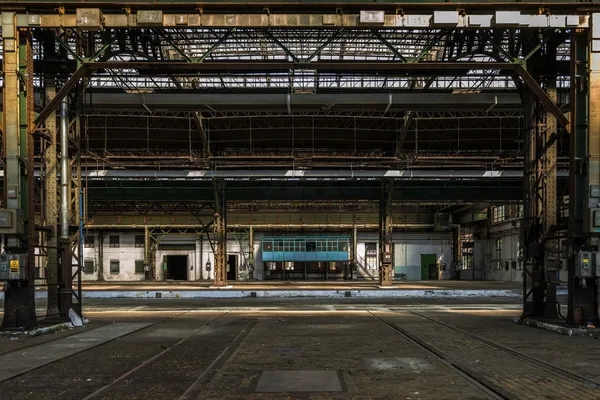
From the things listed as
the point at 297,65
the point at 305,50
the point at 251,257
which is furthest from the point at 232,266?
the point at 297,65

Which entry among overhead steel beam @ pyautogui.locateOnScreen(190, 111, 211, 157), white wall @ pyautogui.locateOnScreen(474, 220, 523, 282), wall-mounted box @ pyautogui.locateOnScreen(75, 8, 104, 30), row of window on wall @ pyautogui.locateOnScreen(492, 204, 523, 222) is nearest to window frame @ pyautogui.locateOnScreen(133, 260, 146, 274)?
overhead steel beam @ pyautogui.locateOnScreen(190, 111, 211, 157)

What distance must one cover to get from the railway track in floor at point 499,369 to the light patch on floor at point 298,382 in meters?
2.06

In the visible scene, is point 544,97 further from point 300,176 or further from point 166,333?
point 300,176

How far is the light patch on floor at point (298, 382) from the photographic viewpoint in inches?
306

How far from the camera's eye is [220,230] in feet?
109

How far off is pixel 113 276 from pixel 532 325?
40.9 metres

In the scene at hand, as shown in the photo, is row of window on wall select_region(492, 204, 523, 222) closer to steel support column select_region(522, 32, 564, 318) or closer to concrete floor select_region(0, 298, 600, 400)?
steel support column select_region(522, 32, 564, 318)

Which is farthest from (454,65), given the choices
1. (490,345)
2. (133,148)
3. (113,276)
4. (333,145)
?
(113,276)

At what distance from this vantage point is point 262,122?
2997cm

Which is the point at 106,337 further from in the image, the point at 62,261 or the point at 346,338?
the point at 346,338

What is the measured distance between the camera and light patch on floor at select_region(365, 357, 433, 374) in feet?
30.4

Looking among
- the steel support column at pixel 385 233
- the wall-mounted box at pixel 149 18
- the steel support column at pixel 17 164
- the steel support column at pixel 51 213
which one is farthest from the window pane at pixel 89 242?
the wall-mounted box at pixel 149 18

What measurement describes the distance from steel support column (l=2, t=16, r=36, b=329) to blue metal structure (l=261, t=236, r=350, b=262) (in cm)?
3415

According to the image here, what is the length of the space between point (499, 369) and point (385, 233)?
24867 millimetres
